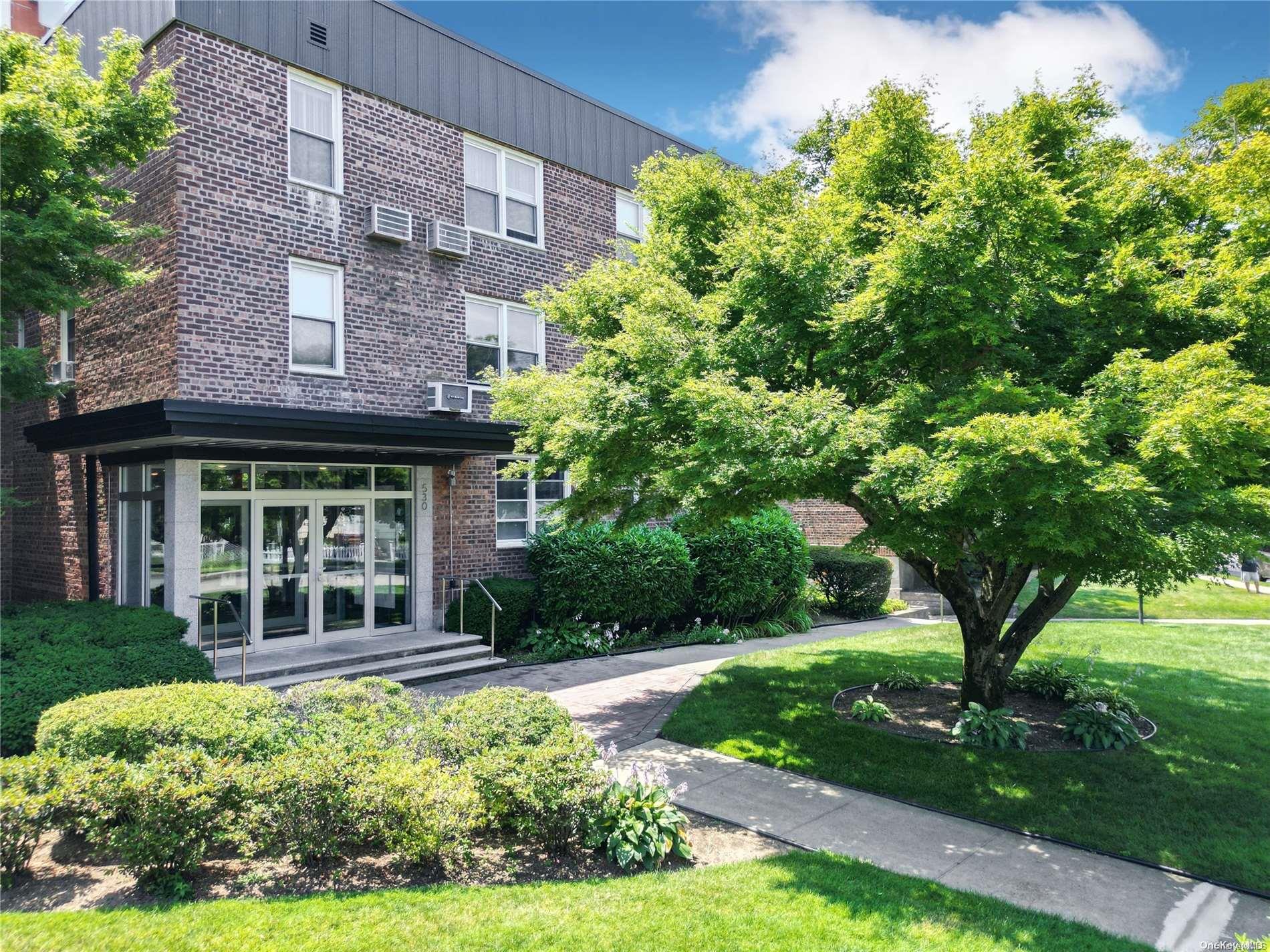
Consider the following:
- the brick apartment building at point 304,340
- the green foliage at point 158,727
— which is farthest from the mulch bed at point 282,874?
the brick apartment building at point 304,340

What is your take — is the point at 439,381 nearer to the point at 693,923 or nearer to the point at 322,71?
the point at 322,71

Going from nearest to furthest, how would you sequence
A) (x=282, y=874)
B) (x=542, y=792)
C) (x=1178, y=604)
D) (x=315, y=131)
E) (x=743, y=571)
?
(x=282, y=874)
(x=542, y=792)
(x=315, y=131)
(x=743, y=571)
(x=1178, y=604)

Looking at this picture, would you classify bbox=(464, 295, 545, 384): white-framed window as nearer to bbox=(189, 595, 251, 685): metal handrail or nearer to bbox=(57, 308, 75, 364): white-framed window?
bbox=(189, 595, 251, 685): metal handrail

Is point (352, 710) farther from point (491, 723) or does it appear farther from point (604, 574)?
point (604, 574)

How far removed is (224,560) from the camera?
36.8 feet

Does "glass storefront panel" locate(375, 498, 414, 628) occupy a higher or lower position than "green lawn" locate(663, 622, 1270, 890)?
higher

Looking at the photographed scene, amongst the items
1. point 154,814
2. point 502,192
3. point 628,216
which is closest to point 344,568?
point 502,192

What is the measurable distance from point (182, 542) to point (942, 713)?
33.1 feet

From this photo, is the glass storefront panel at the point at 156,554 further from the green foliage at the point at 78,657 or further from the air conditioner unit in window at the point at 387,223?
the air conditioner unit in window at the point at 387,223

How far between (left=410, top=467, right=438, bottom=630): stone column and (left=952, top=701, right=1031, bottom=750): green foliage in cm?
853

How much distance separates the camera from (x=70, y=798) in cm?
494

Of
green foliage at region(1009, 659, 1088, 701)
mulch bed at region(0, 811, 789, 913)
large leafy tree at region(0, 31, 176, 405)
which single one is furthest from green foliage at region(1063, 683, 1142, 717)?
large leafy tree at region(0, 31, 176, 405)

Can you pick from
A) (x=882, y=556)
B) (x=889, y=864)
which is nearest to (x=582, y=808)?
(x=889, y=864)

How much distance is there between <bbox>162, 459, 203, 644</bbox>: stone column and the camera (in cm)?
1057
